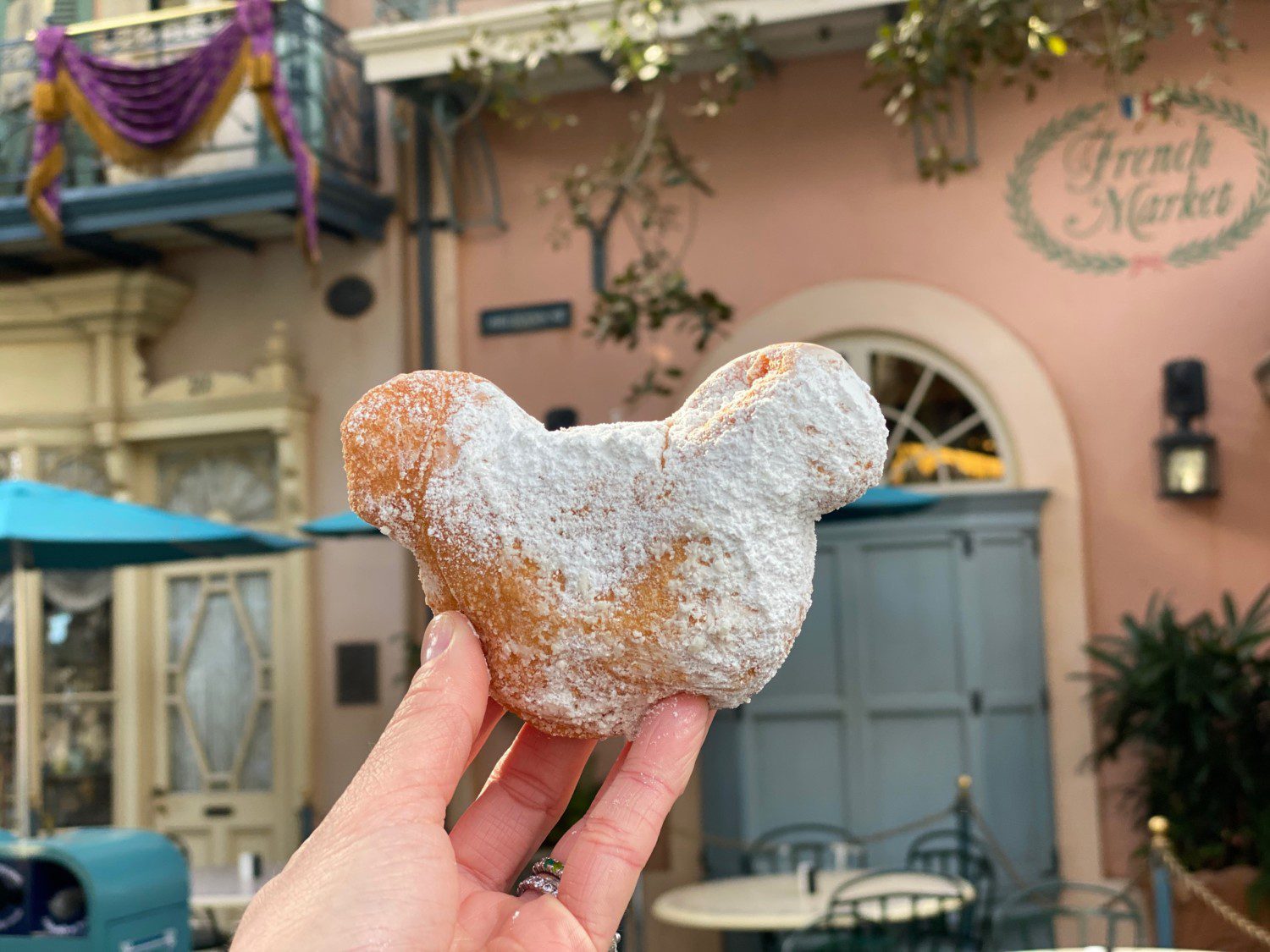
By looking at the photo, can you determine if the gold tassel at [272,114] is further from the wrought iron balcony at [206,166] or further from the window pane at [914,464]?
the window pane at [914,464]

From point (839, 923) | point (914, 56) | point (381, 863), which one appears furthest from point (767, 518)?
point (839, 923)

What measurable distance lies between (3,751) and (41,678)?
18.7 inches

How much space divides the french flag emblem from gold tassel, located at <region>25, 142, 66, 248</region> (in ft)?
19.3

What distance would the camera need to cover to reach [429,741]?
1.34 meters

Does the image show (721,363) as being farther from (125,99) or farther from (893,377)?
(125,99)

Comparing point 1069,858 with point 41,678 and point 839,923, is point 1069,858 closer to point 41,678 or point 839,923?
point 839,923

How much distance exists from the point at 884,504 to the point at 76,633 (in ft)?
17.0

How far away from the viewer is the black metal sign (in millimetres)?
7508

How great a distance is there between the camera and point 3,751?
7.80 metres

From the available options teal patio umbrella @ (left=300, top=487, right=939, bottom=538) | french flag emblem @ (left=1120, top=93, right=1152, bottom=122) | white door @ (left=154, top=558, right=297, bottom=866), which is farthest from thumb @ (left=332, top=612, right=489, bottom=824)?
white door @ (left=154, top=558, right=297, bottom=866)

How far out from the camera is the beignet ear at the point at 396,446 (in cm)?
141

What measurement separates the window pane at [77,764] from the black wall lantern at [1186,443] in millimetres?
6374

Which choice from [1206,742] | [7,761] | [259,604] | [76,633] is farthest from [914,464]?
[7,761]

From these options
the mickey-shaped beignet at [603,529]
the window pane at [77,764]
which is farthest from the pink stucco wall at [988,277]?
the mickey-shaped beignet at [603,529]
